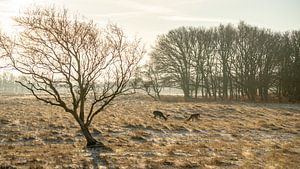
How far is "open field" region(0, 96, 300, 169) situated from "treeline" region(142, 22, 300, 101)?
30877 millimetres

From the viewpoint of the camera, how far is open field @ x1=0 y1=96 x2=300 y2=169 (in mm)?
16234

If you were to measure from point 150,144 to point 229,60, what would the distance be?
164ft

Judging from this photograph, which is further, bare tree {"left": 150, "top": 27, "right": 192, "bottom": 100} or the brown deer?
bare tree {"left": 150, "top": 27, "right": 192, "bottom": 100}

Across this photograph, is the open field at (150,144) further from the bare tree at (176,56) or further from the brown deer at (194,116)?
the bare tree at (176,56)

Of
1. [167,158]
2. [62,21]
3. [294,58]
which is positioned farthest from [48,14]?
[294,58]

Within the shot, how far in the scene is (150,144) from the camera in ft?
70.0

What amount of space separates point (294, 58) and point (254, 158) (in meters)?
53.0

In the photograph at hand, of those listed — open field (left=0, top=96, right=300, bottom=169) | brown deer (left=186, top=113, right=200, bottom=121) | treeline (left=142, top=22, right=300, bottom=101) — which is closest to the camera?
open field (left=0, top=96, right=300, bottom=169)

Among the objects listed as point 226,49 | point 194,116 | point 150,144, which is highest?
point 226,49

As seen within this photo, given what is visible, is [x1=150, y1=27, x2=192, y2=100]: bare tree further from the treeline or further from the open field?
the open field

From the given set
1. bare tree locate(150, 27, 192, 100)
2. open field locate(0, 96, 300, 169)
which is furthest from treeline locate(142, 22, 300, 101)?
open field locate(0, 96, 300, 169)

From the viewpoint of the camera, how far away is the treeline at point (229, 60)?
65125mm

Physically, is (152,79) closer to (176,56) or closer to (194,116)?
(176,56)

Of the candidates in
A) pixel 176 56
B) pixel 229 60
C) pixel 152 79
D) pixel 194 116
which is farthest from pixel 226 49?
pixel 194 116
